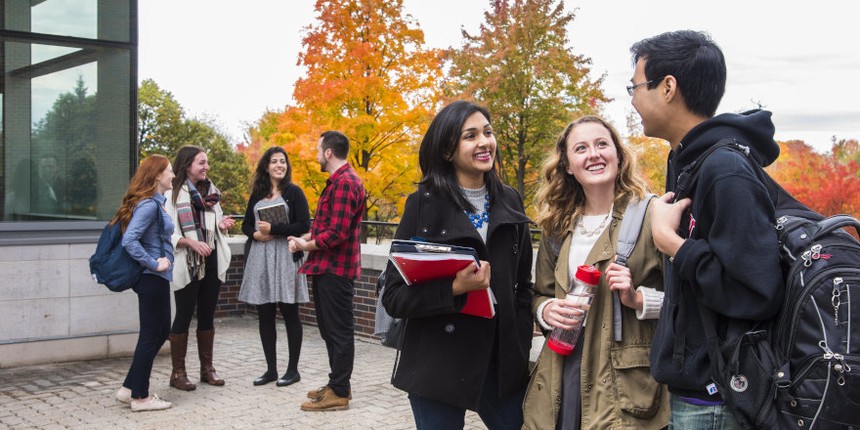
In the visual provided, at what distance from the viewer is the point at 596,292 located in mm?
2766

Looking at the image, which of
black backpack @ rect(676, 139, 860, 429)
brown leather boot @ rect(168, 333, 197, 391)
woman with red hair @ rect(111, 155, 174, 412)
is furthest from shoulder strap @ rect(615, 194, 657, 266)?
brown leather boot @ rect(168, 333, 197, 391)

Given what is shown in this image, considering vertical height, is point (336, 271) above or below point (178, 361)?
above

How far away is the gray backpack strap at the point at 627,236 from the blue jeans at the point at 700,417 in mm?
383

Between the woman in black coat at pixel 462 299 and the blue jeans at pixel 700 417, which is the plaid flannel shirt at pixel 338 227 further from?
the blue jeans at pixel 700 417

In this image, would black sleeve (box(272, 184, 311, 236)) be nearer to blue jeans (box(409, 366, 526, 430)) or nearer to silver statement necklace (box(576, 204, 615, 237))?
blue jeans (box(409, 366, 526, 430))

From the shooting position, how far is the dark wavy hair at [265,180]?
7.02 metres

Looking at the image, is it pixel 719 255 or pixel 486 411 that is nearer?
pixel 719 255

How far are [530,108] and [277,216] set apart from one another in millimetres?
15463

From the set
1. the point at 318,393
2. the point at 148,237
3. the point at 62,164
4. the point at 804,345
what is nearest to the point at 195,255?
the point at 148,237

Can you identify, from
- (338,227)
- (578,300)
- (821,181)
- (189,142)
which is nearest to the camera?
(578,300)

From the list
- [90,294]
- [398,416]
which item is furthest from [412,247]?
[90,294]

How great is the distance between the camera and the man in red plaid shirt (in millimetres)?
6098

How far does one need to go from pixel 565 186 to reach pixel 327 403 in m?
3.60

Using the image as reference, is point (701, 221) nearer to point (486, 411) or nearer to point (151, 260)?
point (486, 411)
